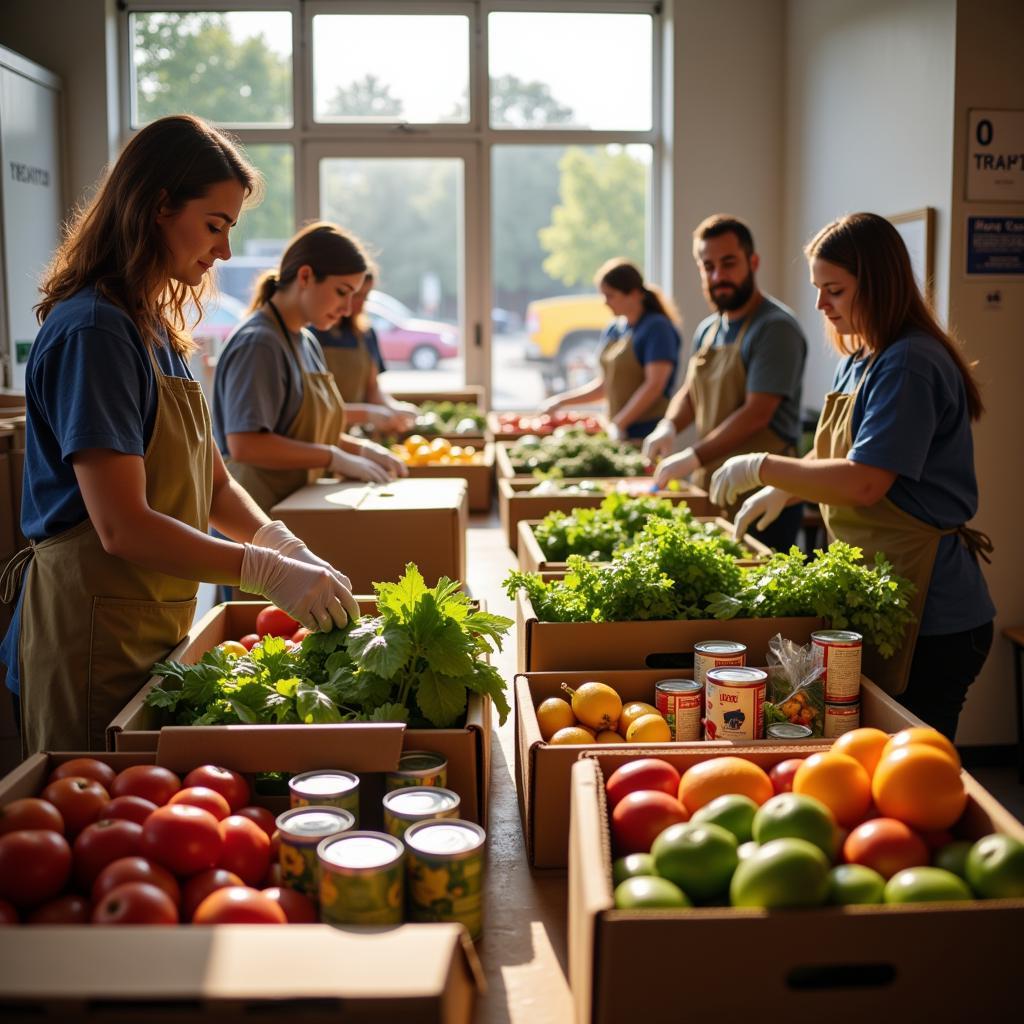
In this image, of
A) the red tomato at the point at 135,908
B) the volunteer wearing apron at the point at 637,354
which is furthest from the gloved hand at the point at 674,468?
the red tomato at the point at 135,908

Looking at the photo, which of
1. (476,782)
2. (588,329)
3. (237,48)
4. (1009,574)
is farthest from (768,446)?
(237,48)

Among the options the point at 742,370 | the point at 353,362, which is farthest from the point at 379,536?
the point at 353,362

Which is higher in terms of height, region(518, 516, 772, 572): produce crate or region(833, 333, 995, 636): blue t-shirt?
region(833, 333, 995, 636): blue t-shirt

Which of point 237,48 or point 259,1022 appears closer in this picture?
A: point 259,1022

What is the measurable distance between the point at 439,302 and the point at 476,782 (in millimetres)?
6046

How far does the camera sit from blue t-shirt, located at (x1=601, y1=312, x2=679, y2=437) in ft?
17.6

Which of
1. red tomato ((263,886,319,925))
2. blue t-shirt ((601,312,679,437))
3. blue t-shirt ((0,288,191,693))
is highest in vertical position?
blue t-shirt ((601,312,679,437))

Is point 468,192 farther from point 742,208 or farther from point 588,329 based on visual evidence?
point 742,208

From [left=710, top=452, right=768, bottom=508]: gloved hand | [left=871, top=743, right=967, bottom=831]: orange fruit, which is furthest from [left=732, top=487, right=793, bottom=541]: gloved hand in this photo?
[left=871, top=743, right=967, bottom=831]: orange fruit

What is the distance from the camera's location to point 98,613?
5.83 ft

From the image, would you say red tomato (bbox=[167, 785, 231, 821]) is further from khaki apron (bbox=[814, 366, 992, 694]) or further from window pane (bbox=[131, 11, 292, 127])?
window pane (bbox=[131, 11, 292, 127])

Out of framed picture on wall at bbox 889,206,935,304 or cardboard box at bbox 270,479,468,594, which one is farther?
framed picture on wall at bbox 889,206,935,304

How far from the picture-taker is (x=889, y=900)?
42.5 inches

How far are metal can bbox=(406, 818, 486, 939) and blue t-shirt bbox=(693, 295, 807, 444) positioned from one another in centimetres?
278
